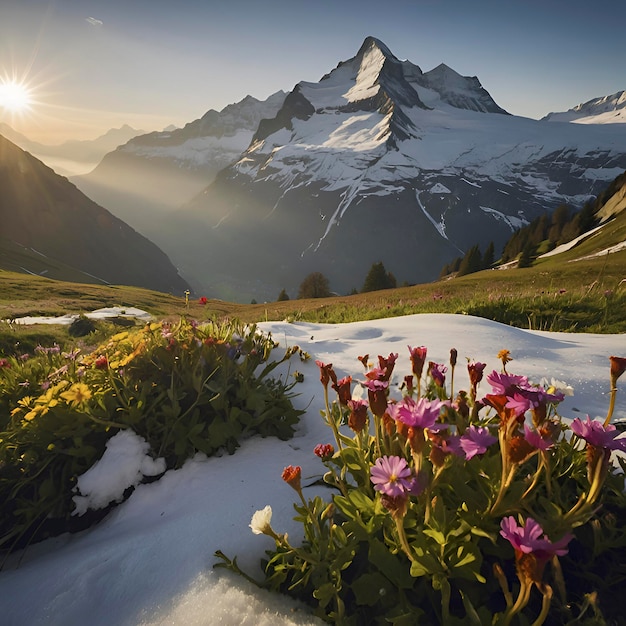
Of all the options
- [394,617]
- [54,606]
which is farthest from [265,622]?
[54,606]

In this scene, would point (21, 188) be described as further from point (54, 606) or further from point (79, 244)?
point (54, 606)

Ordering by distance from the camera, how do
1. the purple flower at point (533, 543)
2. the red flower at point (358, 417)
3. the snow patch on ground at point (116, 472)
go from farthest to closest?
the snow patch on ground at point (116, 472) < the red flower at point (358, 417) < the purple flower at point (533, 543)

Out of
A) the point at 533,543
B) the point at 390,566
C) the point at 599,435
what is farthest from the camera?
the point at 390,566

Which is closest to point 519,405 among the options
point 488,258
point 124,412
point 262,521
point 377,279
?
point 262,521

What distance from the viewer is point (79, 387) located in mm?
2852

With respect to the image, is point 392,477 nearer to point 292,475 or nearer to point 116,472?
point 292,475

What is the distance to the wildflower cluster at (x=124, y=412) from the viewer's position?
2.71 metres

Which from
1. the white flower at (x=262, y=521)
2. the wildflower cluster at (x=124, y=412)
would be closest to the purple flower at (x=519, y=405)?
the white flower at (x=262, y=521)

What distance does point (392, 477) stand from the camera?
1.44 m

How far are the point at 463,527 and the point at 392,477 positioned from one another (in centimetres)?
53

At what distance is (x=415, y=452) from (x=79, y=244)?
215 m

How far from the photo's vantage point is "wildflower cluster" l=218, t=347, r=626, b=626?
4.81 feet

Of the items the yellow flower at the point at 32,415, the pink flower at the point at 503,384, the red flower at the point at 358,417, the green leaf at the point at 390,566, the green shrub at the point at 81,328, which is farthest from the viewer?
the green shrub at the point at 81,328

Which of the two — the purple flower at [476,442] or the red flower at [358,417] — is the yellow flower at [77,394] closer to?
the red flower at [358,417]
